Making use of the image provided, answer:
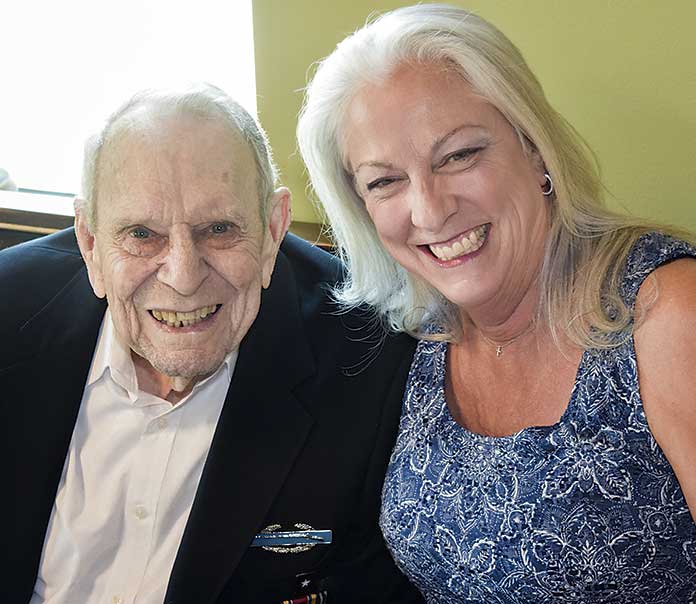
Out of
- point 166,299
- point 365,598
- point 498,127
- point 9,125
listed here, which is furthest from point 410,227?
point 9,125

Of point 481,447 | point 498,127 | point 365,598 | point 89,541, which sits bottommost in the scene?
point 365,598

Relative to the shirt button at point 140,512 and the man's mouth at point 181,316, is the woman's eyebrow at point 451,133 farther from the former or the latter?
the shirt button at point 140,512

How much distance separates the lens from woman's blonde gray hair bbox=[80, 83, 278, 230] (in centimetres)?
157

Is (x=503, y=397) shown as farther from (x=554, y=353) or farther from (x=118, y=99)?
(x=118, y=99)

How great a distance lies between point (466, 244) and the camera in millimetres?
1708

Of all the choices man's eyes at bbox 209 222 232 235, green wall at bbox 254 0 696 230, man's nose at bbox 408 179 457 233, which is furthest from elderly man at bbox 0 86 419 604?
green wall at bbox 254 0 696 230

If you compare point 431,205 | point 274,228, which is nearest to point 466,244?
point 431,205

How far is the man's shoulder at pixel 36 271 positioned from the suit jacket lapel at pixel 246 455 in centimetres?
39

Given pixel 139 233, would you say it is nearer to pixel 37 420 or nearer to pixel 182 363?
pixel 182 363

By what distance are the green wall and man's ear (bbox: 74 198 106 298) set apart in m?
1.10

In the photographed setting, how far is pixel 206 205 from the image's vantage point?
1.57 metres

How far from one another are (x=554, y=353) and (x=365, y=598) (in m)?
0.62

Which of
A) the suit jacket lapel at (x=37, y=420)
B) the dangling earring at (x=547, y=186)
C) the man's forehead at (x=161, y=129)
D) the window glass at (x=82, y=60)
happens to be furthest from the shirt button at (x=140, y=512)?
the window glass at (x=82, y=60)

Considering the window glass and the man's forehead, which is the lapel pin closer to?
the man's forehead
